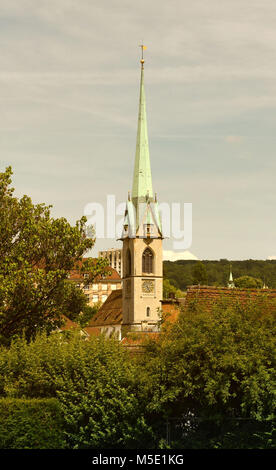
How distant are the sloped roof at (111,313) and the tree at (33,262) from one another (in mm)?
104769

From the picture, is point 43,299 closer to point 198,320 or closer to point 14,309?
point 14,309

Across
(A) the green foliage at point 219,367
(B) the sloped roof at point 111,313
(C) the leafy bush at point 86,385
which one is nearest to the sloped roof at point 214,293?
(C) the leafy bush at point 86,385

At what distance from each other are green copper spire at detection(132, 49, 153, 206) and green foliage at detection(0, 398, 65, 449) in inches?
4322

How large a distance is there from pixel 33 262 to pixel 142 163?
9328 cm

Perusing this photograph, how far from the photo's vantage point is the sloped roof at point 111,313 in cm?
15690

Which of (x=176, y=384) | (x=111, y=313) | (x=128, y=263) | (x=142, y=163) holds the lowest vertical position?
(x=176, y=384)

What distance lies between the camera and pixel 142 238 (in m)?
141

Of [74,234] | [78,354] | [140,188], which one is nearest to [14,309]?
[74,234]

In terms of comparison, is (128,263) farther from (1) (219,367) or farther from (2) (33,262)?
(1) (219,367)

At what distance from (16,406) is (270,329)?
30.3ft

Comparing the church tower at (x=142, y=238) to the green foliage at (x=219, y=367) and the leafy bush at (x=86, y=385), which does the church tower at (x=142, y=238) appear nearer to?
the leafy bush at (x=86, y=385)

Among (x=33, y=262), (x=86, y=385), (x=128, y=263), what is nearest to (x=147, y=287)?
(x=128, y=263)

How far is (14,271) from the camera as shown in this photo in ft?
152

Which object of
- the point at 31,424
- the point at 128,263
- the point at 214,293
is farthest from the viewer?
the point at 128,263
